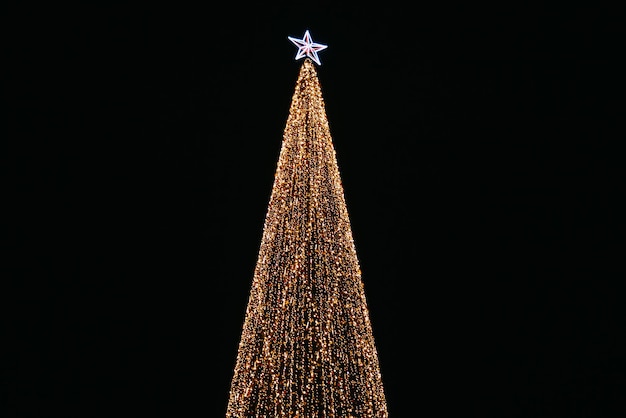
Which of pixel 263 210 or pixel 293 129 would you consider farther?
pixel 263 210

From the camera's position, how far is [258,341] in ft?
14.6

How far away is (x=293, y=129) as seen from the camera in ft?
15.3

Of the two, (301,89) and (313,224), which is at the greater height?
(301,89)

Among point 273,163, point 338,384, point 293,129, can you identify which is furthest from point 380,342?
point 293,129

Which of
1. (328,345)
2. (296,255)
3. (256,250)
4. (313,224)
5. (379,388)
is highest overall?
(256,250)

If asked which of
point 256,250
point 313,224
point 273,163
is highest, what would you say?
point 273,163

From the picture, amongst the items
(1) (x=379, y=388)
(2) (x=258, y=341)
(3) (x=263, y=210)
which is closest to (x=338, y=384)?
(1) (x=379, y=388)

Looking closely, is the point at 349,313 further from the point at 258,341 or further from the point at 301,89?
the point at 301,89

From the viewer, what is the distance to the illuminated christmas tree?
14.4 ft

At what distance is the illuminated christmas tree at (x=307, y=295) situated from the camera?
14.4 ft

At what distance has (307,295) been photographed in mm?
4738

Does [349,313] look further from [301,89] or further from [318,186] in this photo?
[301,89]

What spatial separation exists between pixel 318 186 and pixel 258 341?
1.40 m

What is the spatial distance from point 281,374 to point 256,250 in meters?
1.67
